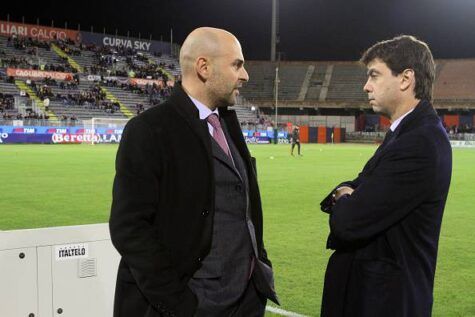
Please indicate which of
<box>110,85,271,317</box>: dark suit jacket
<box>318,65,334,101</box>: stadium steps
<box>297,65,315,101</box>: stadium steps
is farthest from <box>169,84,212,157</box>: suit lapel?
<box>297,65,315,101</box>: stadium steps

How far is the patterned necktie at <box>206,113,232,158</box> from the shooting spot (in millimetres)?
2859

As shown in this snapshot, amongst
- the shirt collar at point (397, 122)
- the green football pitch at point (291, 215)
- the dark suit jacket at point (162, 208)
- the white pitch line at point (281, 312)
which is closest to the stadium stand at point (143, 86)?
the green football pitch at point (291, 215)

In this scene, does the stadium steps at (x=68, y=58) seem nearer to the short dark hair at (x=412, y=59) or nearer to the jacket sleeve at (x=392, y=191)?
the short dark hair at (x=412, y=59)

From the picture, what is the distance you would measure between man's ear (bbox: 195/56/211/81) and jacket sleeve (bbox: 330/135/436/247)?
35.6 inches

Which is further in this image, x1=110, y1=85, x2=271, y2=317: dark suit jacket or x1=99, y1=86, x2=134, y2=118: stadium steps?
x1=99, y1=86, x2=134, y2=118: stadium steps

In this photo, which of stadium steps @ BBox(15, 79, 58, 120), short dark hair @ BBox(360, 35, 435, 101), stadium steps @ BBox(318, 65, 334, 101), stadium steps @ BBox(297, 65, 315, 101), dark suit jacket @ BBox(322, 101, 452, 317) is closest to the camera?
dark suit jacket @ BBox(322, 101, 452, 317)

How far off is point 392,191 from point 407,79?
1.83 feet

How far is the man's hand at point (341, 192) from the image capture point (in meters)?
2.88

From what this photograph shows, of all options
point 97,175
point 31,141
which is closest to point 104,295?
point 97,175

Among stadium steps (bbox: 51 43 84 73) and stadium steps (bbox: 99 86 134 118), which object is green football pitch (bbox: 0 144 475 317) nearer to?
stadium steps (bbox: 99 86 134 118)

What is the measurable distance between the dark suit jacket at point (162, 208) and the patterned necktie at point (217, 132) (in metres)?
0.11

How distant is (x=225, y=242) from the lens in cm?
280

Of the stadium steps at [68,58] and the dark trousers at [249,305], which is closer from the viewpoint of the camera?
the dark trousers at [249,305]

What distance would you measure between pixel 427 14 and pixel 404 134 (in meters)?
78.7
